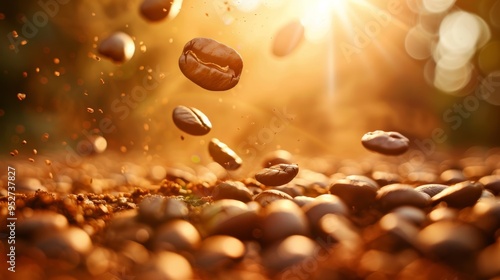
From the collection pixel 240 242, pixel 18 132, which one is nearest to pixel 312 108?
pixel 18 132

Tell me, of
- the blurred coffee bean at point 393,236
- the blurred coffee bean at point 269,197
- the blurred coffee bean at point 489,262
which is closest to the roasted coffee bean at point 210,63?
the blurred coffee bean at point 269,197

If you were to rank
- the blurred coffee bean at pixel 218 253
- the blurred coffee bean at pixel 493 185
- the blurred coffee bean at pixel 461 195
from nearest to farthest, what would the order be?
the blurred coffee bean at pixel 218 253
the blurred coffee bean at pixel 461 195
the blurred coffee bean at pixel 493 185

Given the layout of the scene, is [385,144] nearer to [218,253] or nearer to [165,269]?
[218,253]

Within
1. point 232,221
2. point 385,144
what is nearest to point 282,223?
point 232,221

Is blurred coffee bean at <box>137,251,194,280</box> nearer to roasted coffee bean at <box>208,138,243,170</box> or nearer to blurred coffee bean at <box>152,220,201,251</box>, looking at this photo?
blurred coffee bean at <box>152,220,201,251</box>

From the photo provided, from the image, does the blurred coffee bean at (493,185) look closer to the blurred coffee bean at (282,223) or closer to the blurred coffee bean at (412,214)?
the blurred coffee bean at (412,214)

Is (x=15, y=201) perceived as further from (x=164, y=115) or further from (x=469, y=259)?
(x=164, y=115)

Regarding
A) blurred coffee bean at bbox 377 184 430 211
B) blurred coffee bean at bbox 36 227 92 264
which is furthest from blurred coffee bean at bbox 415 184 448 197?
blurred coffee bean at bbox 36 227 92 264
